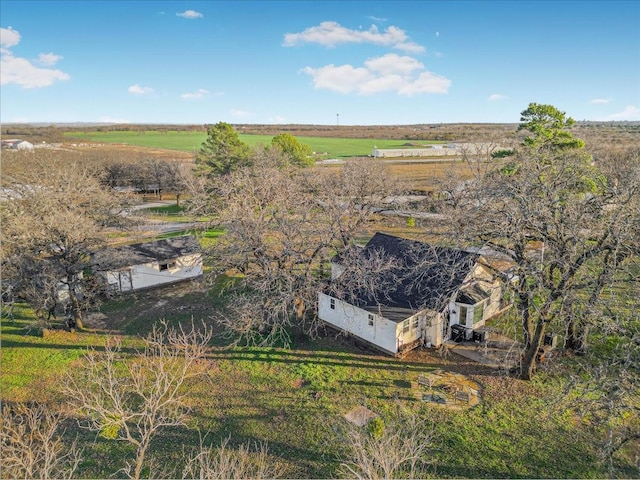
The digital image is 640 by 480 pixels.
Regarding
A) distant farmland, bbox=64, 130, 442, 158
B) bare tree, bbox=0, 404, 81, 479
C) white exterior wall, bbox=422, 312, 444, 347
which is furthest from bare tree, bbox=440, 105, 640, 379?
distant farmland, bbox=64, 130, 442, 158

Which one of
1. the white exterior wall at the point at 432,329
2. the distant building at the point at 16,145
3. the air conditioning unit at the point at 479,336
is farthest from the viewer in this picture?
the distant building at the point at 16,145

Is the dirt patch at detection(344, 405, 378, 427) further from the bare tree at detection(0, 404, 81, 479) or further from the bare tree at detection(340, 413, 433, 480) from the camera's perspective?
the bare tree at detection(0, 404, 81, 479)

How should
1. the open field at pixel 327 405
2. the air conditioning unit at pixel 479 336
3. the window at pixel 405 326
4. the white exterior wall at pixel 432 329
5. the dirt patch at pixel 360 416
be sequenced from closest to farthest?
1. the open field at pixel 327 405
2. the dirt patch at pixel 360 416
3. the window at pixel 405 326
4. the white exterior wall at pixel 432 329
5. the air conditioning unit at pixel 479 336

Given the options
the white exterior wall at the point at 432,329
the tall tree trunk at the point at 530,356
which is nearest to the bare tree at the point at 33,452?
the white exterior wall at the point at 432,329

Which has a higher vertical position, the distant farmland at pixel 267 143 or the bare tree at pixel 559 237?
the distant farmland at pixel 267 143

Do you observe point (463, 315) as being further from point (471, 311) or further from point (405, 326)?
point (405, 326)

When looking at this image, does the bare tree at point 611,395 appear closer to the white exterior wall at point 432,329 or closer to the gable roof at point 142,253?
the white exterior wall at point 432,329

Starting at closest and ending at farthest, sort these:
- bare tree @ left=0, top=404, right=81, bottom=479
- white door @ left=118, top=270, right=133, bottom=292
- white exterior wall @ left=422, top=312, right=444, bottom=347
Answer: bare tree @ left=0, top=404, right=81, bottom=479 → white exterior wall @ left=422, top=312, right=444, bottom=347 → white door @ left=118, top=270, right=133, bottom=292

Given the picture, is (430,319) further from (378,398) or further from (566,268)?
(566,268)
